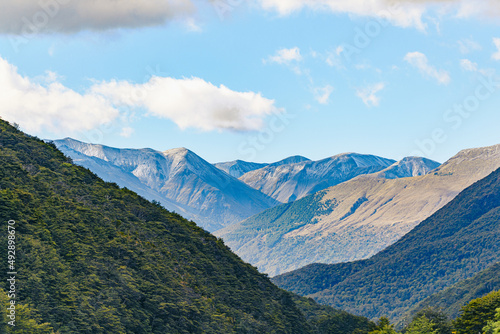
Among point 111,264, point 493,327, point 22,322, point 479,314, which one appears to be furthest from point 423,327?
point 22,322

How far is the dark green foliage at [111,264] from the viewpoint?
7994 cm

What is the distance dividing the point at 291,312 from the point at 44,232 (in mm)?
79525

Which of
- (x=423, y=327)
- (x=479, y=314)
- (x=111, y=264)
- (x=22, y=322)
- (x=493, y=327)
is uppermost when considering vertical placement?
(x=111, y=264)

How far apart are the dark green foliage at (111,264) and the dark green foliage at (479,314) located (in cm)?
4022

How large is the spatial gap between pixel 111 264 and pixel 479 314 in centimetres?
7601

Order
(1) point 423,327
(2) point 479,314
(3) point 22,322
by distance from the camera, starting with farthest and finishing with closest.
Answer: (1) point 423,327 → (2) point 479,314 → (3) point 22,322

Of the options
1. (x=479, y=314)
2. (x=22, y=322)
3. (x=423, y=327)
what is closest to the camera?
(x=22, y=322)

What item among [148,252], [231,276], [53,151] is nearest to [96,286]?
[148,252]

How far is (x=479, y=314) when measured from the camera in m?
120

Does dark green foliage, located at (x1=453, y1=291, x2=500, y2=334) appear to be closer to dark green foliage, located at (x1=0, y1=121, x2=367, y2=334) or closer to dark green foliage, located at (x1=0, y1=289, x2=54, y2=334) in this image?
dark green foliage, located at (x1=0, y1=121, x2=367, y2=334)

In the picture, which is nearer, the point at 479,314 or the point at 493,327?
the point at 493,327

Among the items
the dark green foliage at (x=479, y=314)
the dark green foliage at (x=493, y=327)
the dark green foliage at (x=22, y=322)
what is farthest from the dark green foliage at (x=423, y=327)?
the dark green foliage at (x=22, y=322)

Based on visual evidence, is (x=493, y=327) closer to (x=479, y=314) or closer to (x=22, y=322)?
(x=479, y=314)

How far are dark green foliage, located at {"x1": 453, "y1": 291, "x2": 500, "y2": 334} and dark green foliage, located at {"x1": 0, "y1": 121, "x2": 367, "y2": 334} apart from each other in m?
40.2
